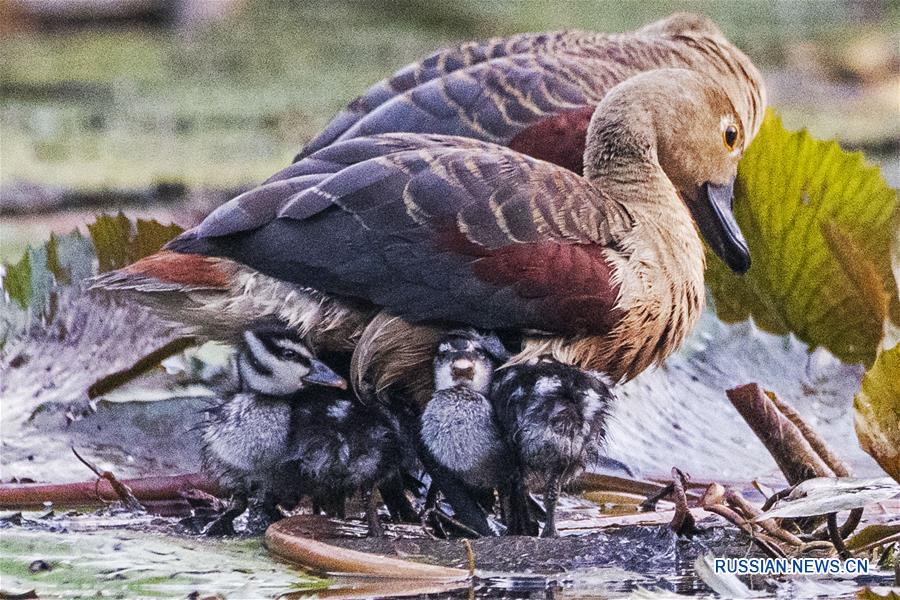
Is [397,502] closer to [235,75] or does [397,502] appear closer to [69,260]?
[69,260]

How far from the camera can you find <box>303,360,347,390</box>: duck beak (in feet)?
9.05

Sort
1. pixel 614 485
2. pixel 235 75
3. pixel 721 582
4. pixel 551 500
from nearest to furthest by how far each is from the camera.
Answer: pixel 721 582 → pixel 551 500 → pixel 614 485 → pixel 235 75

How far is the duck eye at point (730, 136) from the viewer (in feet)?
10.8

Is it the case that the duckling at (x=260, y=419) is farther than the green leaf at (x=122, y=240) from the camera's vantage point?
No

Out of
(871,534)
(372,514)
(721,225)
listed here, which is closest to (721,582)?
(871,534)

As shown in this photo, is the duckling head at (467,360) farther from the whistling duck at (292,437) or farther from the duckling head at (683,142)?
the duckling head at (683,142)

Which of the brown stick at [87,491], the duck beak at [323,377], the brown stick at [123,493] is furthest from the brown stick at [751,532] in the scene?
the brown stick at [123,493]

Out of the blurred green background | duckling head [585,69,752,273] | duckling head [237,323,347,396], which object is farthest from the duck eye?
the blurred green background

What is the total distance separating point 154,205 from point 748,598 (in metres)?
3.31

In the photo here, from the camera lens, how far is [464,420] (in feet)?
8.82

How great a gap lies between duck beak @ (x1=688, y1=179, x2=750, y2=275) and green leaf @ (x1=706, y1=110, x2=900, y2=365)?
4.0 inches

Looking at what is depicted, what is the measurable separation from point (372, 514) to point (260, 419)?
263 millimetres

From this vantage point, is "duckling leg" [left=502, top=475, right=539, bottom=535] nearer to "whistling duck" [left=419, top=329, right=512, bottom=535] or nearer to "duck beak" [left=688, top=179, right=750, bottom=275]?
"whistling duck" [left=419, top=329, right=512, bottom=535]

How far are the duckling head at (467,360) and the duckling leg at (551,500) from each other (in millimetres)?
205
